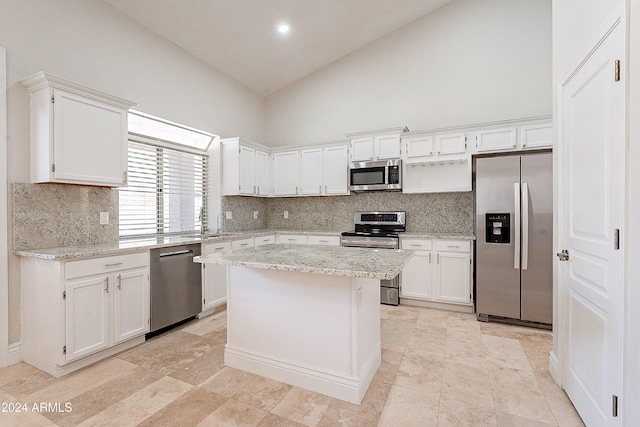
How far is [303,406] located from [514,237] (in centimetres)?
273

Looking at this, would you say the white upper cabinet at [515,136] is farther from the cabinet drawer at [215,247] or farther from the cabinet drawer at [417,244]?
the cabinet drawer at [215,247]

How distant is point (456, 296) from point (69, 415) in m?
3.69

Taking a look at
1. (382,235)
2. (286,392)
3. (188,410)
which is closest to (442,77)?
(382,235)

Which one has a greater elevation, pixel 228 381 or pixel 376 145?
pixel 376 145

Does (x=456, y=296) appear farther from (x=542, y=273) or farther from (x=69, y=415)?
(x=69, y=415)

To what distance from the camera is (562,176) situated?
2.08 m

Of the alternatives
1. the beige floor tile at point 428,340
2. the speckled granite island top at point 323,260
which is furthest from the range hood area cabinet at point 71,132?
the beige floor tile at point 428,340

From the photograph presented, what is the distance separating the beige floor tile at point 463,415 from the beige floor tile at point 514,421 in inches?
1.2

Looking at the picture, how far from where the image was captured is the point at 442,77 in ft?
14.2

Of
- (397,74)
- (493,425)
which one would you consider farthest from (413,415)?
(397,74)

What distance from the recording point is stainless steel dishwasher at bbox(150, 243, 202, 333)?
295 centimetres

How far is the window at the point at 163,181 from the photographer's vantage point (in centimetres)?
355

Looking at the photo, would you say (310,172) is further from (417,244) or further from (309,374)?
(309,374)

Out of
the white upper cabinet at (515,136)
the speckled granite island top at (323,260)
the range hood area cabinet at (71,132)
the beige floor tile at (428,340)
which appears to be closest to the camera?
the speckled granite island top at (323,260)
